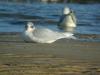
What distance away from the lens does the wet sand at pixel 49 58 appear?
26.1 ft

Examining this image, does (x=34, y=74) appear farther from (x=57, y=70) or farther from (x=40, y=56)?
(x=40, y=56)

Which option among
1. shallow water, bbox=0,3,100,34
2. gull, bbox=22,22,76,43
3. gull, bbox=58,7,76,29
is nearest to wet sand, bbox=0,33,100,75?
gull, bbox=22,22,76,43

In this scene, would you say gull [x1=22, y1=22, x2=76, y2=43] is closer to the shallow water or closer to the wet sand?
the wet sand

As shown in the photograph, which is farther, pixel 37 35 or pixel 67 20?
pixel 67 20

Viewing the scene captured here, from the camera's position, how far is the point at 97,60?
9172 mm

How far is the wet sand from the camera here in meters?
7.95

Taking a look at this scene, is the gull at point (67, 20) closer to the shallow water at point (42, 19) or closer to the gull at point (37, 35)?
the shallow water at point (42, 19)

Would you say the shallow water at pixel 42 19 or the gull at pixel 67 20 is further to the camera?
the gull at pixel 67 20

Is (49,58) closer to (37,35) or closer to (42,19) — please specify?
(37,35)

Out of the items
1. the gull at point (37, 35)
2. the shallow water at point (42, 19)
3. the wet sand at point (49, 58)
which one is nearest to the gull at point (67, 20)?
the shallow water at point (42, 19)

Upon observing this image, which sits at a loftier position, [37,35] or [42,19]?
[37,35]

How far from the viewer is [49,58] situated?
9211mm

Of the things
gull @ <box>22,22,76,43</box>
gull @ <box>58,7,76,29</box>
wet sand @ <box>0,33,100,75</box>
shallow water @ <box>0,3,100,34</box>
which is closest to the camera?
wet sand @ <box>0,33,100,75</box>

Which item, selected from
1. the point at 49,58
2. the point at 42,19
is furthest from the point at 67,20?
the point at 49,58
